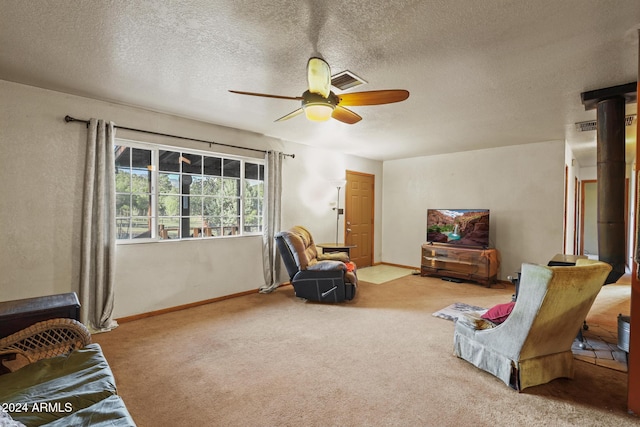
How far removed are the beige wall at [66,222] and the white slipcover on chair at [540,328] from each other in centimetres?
336

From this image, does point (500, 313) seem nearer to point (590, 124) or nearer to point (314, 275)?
point (314, 275)

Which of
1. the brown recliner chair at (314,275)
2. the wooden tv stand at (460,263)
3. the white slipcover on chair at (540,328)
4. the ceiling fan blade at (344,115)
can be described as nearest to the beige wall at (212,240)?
the wooden tv stand at (460,263)

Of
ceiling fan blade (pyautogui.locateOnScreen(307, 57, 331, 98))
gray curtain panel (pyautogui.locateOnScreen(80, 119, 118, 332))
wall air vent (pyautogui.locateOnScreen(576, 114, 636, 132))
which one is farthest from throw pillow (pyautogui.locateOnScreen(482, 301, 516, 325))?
gray curtain panel (pyautogui.locateOnScreen(80, 119, 118, 332))

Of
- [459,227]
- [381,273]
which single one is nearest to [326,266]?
[381,273]

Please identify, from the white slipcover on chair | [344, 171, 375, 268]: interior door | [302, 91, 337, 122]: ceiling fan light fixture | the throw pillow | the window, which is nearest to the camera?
the white slipcover on chair

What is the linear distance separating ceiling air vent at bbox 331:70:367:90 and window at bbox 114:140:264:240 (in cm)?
228

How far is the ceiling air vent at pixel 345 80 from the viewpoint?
259 centimetres

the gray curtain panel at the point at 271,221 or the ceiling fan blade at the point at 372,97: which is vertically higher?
the ceiling fan blade at the point at 372,97

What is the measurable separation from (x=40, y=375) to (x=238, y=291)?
3092mm

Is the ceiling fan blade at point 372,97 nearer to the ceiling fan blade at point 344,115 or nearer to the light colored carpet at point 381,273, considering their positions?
the ceiling fan blade at point 344,115

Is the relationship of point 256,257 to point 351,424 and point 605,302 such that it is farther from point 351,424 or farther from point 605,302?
point 605,302

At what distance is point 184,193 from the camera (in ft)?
13.3

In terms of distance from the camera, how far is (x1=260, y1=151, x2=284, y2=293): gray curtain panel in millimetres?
4719

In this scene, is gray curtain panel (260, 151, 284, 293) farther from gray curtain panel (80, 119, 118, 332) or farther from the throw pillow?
the throw pillow
